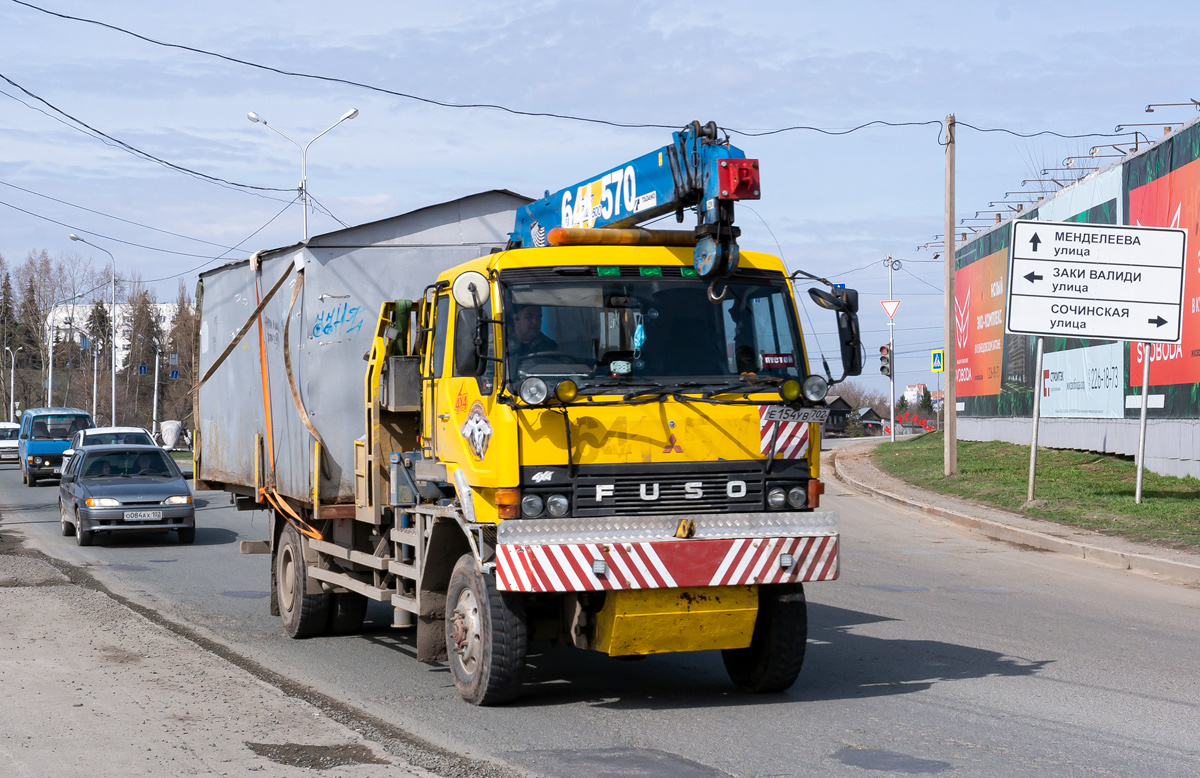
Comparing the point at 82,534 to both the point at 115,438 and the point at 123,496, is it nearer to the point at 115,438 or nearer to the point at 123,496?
the point at 123,496

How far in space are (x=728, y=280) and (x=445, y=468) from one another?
2090mm

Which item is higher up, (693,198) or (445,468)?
(693,198)

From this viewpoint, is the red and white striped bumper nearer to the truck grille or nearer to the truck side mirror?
the truck grille

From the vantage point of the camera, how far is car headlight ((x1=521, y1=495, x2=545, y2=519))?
6.54m

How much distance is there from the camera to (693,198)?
24.7 feet

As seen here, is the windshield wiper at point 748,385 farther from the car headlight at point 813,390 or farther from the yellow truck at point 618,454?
the car headlight at point 813,390

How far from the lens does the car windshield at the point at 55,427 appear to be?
113 ft

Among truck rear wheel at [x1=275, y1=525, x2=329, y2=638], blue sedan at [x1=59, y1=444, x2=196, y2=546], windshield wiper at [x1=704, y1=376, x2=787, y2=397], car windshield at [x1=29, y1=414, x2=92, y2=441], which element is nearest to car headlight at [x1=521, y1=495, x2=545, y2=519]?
windshield wiper at [x1=704, y1=376, x2=787, y2=397]

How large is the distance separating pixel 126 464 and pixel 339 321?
11892 millimetres

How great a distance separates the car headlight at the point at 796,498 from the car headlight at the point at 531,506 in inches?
58.6

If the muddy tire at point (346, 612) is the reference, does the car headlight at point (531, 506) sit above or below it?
above

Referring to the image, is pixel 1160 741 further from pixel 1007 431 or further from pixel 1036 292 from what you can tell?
pixel 1007 431

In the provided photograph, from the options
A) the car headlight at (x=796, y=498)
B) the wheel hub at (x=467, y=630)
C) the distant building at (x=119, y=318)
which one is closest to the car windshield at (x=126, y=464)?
the wheel hub at (x=467, y=630)

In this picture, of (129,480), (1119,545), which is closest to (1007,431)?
(1119,545)
